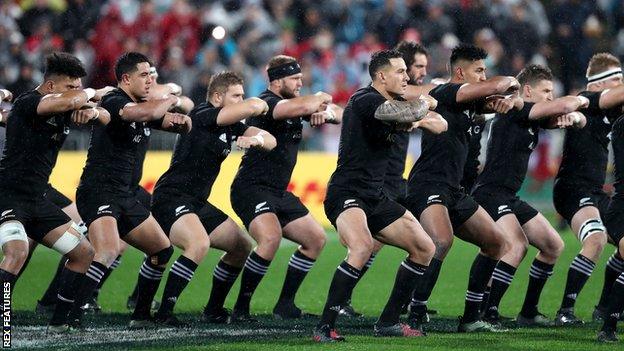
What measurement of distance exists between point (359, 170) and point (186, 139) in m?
2.04

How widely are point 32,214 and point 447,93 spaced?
3.89m

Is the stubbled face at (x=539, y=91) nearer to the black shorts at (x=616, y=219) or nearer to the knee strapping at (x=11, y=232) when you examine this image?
the black shorts at (x=616, y=219)

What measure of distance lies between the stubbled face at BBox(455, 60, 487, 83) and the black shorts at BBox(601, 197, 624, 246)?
69.3 inches

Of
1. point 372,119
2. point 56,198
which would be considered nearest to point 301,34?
point 56,198

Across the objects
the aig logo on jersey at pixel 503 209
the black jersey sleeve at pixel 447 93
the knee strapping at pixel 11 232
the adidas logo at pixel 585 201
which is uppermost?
the black jersey sleeve at pixel 447 93

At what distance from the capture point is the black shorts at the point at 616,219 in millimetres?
10367

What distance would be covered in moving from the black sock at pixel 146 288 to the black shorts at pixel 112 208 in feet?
1.36

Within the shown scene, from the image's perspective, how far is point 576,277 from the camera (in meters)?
12.1

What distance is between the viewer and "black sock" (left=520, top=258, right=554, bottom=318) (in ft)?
39.3

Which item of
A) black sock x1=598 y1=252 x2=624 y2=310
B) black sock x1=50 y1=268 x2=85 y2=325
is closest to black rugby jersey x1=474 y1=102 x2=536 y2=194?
black sock x1=598 y1=252 x2=624 y2=310

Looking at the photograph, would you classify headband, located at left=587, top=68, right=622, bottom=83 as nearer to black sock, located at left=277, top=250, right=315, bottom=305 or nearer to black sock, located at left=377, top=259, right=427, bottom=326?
black sock, located at left=377, top=259, right=427, bottom=326

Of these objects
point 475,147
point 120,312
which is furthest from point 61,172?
point 475,147

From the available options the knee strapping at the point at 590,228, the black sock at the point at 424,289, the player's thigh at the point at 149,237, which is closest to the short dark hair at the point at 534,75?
the knee strapping at the point at 590,228

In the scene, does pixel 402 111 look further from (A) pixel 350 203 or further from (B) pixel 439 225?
(B) pixel 439 225
